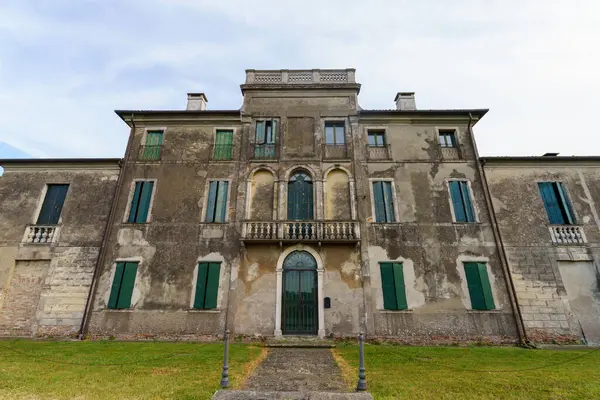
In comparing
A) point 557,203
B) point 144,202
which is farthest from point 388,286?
point 144,202

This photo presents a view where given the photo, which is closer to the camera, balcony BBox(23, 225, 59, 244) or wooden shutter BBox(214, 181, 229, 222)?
balcony BBox(23, 225, 59, 244)

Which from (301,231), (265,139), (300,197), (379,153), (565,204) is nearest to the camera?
(301,231)

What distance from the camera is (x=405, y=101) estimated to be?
19.0 m

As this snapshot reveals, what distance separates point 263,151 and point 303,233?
17.4ft

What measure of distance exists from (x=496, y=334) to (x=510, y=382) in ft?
22.9

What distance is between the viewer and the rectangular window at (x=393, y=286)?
13.7 metres

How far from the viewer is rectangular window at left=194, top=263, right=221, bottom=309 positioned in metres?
13.8

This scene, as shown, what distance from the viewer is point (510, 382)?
7340mm

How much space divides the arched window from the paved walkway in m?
6.45

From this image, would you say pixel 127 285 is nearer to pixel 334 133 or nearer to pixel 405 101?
pixel 334 133

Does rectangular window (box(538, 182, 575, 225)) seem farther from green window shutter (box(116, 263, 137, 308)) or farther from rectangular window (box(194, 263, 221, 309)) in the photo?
green window shutter (box(116, 263, 137, 308))

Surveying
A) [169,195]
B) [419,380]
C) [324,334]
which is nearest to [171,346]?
[324,334]

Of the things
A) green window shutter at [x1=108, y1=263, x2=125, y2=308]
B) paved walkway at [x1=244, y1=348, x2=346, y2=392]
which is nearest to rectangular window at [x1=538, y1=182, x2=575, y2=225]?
paved walkway at [x1=244, y1=348, x2=346, y2=392]

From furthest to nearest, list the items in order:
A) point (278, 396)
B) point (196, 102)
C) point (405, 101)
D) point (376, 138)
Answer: point (405, 101)
point (196, 102)
point (376, 138)
point (278, 396)
